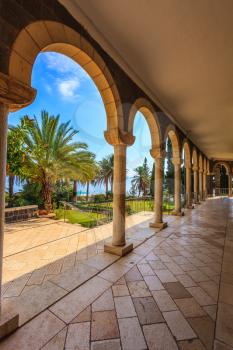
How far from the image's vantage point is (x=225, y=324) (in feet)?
6.21

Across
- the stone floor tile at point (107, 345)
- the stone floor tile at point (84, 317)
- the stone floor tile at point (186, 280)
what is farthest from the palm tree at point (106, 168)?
the stone floor tile at point (107, 345)

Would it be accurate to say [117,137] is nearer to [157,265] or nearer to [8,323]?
[157,265]

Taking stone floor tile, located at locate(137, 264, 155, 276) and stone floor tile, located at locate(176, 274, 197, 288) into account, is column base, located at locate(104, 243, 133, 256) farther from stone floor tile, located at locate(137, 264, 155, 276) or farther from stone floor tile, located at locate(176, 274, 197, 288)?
stone floor tile, located at locate(176, 274, 197, 288)

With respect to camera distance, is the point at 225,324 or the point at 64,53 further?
the point at 64,53

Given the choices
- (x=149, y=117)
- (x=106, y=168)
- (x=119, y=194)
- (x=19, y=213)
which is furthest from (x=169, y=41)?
(x=106, y=168)

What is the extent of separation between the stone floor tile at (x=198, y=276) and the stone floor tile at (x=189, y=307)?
0.54 metres

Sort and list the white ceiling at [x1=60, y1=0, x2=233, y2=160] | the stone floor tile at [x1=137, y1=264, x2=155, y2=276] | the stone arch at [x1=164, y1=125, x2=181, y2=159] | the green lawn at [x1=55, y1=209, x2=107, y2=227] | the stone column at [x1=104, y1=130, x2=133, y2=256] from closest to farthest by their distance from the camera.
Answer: the white ceiling at [x1=60, y1=0, x2=233, y2=160] → the stone floor tile at [x1=137, y1=264, x2=155, y2=276] → the stone column at [x1=104, y1=130, x2=133, y2=256] → the stone arch at [x1=164, y1=125, x2=181, y2=159] → the green lawn at [x1=55, y1=209, x2=107, y2=227]

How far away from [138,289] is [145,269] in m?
0.59

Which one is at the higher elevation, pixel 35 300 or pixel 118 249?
pixel 118 249

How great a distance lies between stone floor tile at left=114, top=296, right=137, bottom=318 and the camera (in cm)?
203

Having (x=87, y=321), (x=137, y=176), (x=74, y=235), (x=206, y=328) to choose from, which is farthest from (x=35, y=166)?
(x=137, y=176)

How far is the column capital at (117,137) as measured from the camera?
144 inches

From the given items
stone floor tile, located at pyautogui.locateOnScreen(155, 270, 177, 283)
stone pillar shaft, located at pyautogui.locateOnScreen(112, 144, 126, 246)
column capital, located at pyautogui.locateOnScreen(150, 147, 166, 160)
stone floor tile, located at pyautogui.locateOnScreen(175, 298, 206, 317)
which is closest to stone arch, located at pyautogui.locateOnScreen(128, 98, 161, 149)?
column capital, located at pyautogui.locateOnScreen(150, 147, 166, 160)

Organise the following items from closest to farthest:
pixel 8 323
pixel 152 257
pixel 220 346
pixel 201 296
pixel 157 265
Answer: pixel 220 346, pixel 8 323, pixel 201 296, pixel 157 265, pixel 152 257
